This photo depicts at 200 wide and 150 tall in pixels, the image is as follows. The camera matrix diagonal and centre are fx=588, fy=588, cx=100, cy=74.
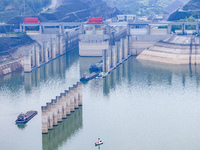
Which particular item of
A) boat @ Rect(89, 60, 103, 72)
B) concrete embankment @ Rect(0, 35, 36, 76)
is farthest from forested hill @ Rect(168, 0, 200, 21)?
boat @ Rect(89, 60, 103, 72)

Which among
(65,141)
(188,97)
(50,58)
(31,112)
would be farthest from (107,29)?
(65,141)

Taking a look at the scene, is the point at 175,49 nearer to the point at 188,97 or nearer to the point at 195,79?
the point at 195,79

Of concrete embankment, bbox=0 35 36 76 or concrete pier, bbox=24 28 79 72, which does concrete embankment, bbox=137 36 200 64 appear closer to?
concrete pier, bbox=24 28 79 72

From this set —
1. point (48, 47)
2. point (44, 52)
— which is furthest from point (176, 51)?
point (44, 52)

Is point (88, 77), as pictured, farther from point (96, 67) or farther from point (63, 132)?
point (63, 132)

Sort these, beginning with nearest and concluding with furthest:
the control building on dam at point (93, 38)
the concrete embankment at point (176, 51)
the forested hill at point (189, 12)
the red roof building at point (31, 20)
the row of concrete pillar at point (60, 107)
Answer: the row of concrete pillar at point (60, 107)
the concrete embankment at point (176, 51)
the control building on dam at point (93, 38)
the red roof building at point (31, 20)
the forested hill at point (189, 12)

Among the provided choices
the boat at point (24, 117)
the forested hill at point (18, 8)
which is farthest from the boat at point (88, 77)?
the forested hill at point (18, 8)

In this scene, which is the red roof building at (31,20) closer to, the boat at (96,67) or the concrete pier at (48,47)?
the concrete pier at (48,47)
